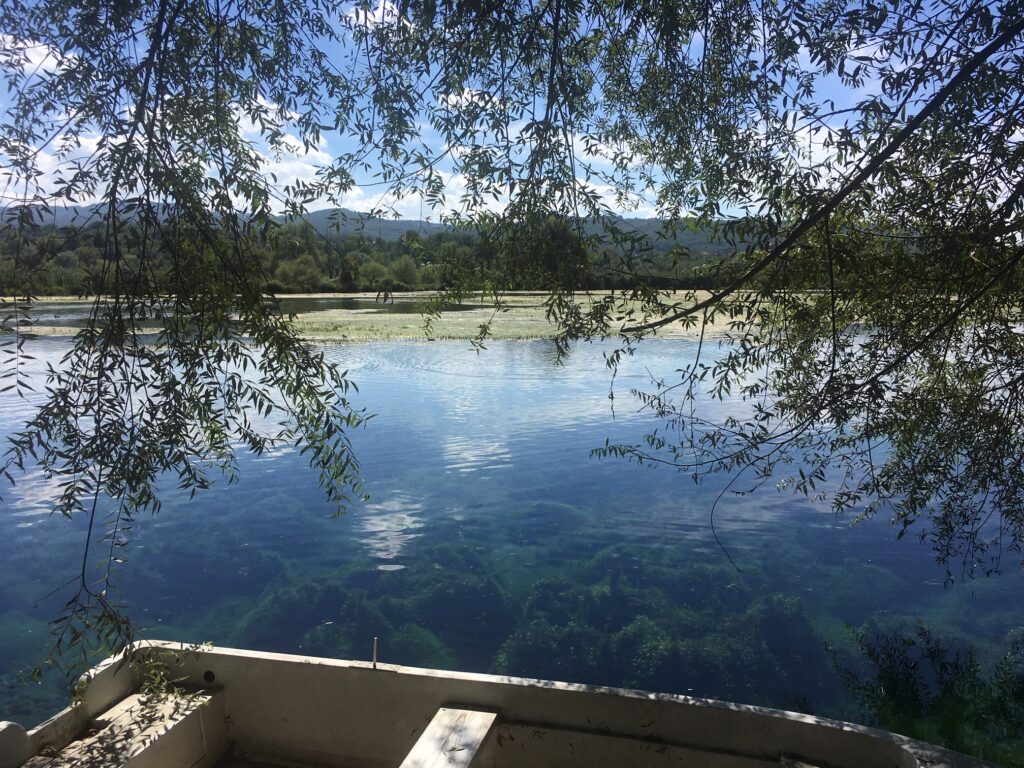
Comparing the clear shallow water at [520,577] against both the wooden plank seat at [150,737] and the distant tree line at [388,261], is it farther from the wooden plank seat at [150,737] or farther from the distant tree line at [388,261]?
the distant tree line at [388,261]

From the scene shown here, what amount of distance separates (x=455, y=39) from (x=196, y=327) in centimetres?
197

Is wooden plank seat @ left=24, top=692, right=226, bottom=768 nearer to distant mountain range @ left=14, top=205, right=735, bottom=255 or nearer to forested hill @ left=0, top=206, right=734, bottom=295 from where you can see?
forested hill @ left=0, top=206, right=734, bottom=295

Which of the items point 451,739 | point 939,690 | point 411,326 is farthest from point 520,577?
point 411,326

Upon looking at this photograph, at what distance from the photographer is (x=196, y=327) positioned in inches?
125

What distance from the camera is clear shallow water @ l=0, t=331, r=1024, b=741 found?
5.96m

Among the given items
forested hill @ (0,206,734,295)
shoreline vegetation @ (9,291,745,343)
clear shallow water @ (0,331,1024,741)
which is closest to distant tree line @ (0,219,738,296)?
forested hill @ (0,206,734,295)

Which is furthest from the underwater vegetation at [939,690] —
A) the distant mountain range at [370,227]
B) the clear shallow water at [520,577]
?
the distant mountain range at [370,227]

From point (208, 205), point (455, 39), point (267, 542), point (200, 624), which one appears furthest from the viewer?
point (267, 542)

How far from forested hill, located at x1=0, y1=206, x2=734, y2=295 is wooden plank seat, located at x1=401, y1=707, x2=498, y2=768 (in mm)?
1957

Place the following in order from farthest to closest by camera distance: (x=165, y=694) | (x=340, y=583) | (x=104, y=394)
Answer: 1. (x=340, y=583)
2. (x=165, y=694)
3. (x=104, y=394)

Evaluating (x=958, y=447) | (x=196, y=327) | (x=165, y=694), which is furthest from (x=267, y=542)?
(x=958, y=447)

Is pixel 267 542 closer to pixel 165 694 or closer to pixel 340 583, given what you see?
pixel 340 583

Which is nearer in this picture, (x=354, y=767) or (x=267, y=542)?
(x=354, y=767)

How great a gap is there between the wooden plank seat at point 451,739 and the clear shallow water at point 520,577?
2.83 m
